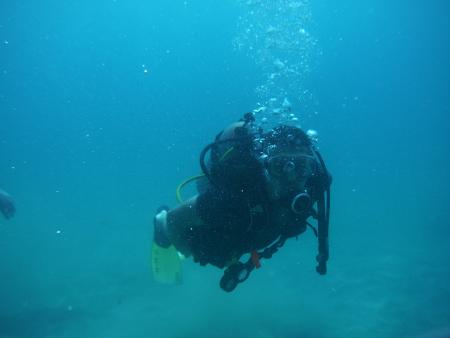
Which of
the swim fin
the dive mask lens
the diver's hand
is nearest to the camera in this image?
the dive mask lens

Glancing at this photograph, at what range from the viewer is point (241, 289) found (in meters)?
11.8

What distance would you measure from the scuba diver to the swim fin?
0.54m

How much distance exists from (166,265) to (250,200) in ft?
4.93

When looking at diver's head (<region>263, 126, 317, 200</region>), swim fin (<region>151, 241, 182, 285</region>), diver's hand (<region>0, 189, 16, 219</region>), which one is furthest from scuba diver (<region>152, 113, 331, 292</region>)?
diver's hand (<region>0, 189, 16, 219</region>)

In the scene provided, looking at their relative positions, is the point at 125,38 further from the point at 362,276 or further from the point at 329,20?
the point at 362,276

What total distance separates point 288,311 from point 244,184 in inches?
323

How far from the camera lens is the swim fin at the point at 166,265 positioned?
3.86 m

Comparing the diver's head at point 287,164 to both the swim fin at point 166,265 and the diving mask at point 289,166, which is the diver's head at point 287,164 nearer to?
the diving mask at point 289,166

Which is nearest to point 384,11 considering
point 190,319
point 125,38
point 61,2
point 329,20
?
point 329,20

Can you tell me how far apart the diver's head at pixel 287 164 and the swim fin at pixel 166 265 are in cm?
151

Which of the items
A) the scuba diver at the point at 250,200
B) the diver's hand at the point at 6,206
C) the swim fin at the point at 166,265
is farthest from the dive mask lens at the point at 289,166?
the diver's hand at the point at 6,206

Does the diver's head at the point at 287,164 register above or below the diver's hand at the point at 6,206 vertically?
below

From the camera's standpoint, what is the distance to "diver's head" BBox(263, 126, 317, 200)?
2.83m

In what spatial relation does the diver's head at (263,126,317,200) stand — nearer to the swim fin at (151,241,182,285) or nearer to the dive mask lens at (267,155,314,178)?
the dive mask lens at (267,155,314,178)
